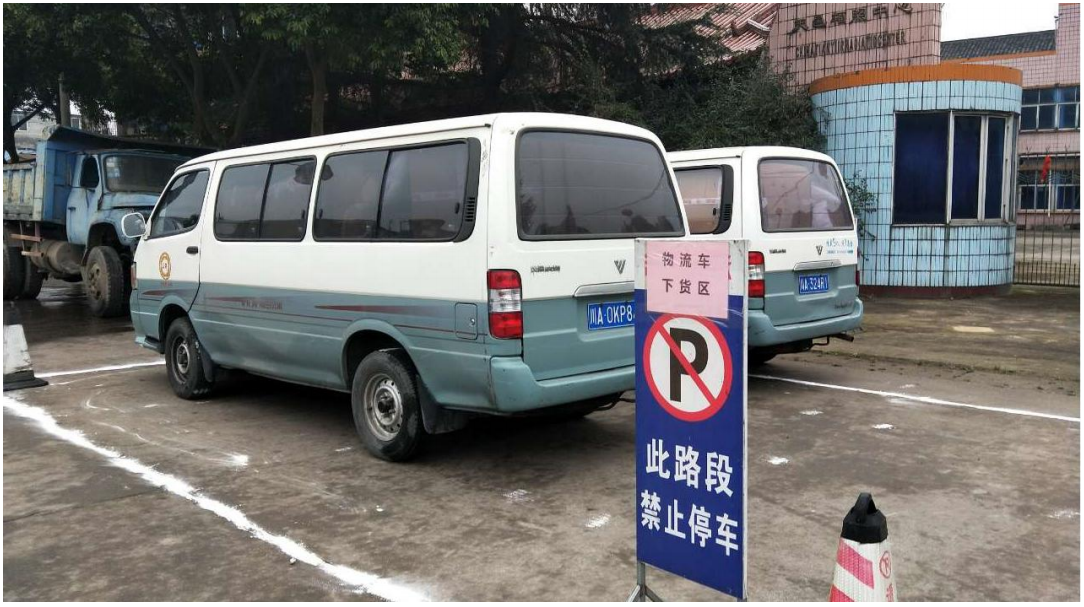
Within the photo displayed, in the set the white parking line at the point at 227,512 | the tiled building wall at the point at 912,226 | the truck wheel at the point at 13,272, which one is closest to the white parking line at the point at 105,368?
the white parking line at the point at 227,512

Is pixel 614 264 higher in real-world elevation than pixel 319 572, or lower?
higher

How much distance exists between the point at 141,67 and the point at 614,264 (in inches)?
718

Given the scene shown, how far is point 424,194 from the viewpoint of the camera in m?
5.00

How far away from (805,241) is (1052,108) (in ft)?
116

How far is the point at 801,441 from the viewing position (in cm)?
565

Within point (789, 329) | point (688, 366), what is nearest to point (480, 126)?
point (688, 366)

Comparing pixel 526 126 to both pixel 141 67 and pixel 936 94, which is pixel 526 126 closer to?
pixel 936 94

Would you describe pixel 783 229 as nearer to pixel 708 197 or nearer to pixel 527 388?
pixel 708 197

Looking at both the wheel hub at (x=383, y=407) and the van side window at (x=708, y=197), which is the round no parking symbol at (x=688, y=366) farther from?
the van side window at (x=708, y=197)

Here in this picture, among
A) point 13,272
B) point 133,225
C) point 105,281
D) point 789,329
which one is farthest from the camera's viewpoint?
point 13,272

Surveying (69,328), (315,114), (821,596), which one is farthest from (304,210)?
(315,114)

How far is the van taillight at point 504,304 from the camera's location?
180 inches

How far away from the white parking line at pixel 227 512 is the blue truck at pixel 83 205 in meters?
5.70

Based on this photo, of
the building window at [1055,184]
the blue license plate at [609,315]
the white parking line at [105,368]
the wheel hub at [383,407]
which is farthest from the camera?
the building window at [1055,184]
